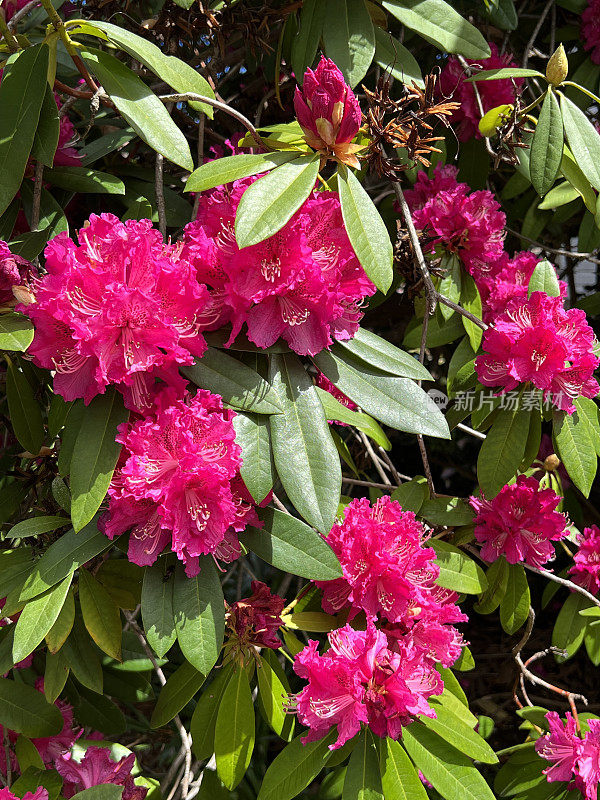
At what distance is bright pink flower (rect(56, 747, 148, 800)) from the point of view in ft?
4.11

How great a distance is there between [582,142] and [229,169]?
2.22 feet

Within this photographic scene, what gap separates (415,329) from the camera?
5.34ft

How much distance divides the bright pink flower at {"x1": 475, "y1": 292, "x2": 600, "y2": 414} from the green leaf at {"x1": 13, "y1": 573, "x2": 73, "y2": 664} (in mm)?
766

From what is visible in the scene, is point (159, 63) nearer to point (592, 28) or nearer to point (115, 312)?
point (115, 312)

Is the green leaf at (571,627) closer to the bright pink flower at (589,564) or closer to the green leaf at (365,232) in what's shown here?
the bright pink flower at (589,564)

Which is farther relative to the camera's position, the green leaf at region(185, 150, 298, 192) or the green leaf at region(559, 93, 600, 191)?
the green leaf at region(559, 93, 600, 191)

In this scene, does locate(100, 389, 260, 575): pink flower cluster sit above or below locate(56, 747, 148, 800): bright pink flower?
above

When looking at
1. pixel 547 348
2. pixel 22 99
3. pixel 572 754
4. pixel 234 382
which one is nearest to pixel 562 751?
pixel 572 754

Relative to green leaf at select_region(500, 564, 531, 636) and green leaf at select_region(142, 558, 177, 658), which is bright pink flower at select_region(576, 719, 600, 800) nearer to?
green leaf at select_region(500, 564, 531, 636)

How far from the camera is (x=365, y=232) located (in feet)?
3.26

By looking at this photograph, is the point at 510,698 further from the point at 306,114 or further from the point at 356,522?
the point at 306,114

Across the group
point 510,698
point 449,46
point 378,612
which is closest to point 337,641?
point 378,612

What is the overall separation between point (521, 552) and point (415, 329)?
51cm

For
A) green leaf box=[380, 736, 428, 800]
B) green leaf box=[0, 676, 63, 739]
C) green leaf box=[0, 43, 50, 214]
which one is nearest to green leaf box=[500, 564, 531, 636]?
green leaf box=[380, 736, 428, 800]
